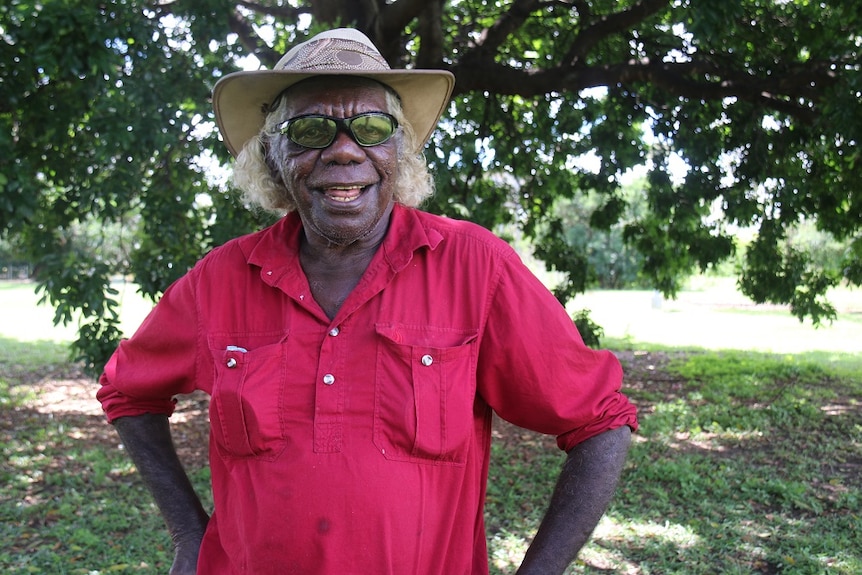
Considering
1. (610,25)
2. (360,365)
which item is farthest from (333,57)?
(610,25)

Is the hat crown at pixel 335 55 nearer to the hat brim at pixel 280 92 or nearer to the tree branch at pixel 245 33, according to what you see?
the hat brim at pixel 280 92

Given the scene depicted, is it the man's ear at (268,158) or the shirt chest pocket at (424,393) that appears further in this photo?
the man's ear at (268,158)

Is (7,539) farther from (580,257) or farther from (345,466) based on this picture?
(580,257)

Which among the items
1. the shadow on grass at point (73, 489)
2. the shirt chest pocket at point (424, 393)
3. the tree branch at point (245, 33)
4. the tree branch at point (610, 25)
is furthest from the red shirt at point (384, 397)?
the tree branch at point (610, 25)

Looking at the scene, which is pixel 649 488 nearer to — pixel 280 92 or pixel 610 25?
pixel 610 25

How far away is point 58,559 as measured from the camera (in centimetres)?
471

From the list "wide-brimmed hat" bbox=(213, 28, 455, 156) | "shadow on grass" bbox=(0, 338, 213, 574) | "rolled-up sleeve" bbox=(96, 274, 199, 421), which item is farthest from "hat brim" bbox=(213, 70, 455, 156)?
"shadow on grass" bbox=(0, 338, 213, 574)

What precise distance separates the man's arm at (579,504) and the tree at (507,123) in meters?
3.54

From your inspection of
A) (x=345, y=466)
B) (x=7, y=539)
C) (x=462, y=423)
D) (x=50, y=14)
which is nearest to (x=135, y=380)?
(x=345, y=466)

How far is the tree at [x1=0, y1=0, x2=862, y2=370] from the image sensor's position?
4691 mm

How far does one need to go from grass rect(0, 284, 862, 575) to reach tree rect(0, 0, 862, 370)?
1.19 metres

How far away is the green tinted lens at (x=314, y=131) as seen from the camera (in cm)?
192

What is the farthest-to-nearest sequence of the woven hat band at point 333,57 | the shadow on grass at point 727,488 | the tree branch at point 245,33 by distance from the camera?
the tree branch at point 245,33 → the shadow on grass at point 727,488 → the woven hat band at point 333,57

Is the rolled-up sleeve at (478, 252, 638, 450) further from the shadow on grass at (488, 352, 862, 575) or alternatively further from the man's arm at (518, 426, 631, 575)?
the shadow on grass at (488, 352, 862, 575)
